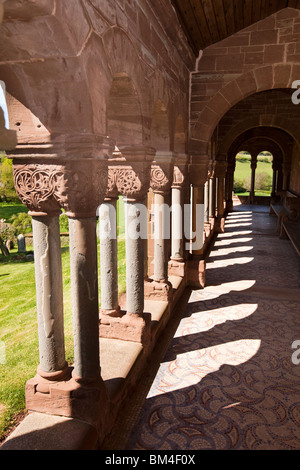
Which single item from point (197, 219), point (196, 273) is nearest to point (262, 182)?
point (197, 219)

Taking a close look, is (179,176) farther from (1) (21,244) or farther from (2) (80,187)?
(1) (21,244)

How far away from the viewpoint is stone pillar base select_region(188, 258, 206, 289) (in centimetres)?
686

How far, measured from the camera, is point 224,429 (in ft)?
10.6

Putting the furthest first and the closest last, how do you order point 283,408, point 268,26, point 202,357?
1. point 268,26
2. point 202,357
3. point 283,408

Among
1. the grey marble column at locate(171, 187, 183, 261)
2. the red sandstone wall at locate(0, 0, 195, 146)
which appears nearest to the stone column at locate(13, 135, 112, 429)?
the red sandstone wall at locate(0, 0, 195, 146)

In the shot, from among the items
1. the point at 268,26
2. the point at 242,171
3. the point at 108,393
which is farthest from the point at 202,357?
the point at 242,171

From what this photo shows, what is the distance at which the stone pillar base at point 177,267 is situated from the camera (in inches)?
261

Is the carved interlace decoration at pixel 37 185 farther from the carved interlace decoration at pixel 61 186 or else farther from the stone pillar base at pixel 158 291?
the stone pillar base at pixel 158 291

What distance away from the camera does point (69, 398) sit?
9.27 feet

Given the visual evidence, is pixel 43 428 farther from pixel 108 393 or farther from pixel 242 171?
pixel 242 171

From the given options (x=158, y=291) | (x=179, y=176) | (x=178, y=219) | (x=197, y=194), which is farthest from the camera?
(x=197, y=194)

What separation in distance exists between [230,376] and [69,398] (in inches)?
78.2

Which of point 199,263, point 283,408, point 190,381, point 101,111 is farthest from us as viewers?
point 199,263

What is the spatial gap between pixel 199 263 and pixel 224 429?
12.5 feet
